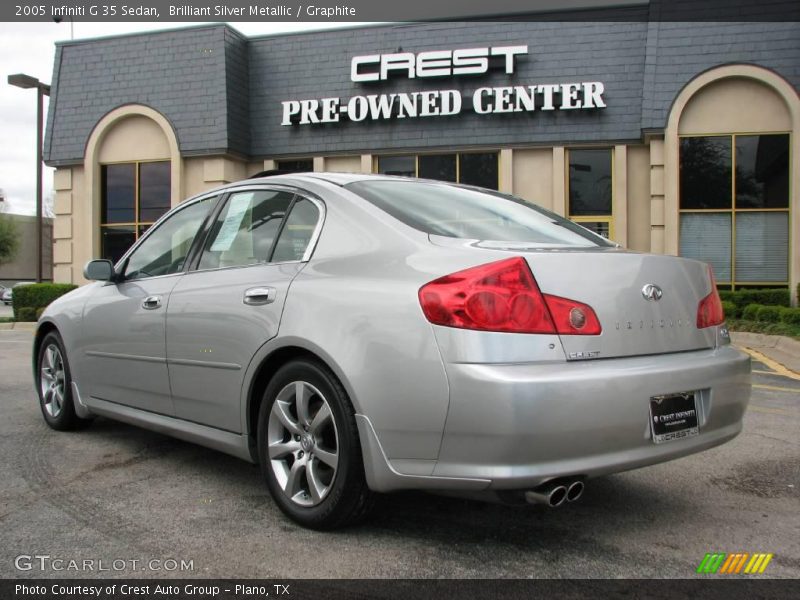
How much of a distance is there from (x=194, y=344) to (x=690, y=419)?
2343mm

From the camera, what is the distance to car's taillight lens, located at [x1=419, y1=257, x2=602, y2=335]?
105 inches

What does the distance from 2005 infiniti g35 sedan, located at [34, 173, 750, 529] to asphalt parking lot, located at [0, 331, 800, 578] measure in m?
0.26

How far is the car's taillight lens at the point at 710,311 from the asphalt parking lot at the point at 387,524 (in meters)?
0.89

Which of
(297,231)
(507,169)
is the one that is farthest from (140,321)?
(507,169)

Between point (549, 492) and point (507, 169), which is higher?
point (507, 169)

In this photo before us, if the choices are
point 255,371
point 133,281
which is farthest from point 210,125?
point 255,371

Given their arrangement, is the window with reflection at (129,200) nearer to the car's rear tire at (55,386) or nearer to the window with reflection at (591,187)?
the window with reflection at (591,187)

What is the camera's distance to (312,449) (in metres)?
3.13

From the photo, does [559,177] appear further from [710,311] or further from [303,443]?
[303,443]

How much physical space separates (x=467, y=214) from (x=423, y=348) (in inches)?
40.1

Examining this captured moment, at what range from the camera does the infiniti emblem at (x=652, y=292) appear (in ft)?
9.72

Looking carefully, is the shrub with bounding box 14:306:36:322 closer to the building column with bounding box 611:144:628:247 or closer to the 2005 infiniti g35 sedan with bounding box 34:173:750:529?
the building column with bounding box 611:144:628:247

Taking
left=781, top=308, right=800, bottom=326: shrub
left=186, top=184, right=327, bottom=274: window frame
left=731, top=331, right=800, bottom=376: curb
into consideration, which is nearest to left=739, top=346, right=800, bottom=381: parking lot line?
left=731, top=331, right=800, bottom=376: curb

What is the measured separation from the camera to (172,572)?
274 centimetres
